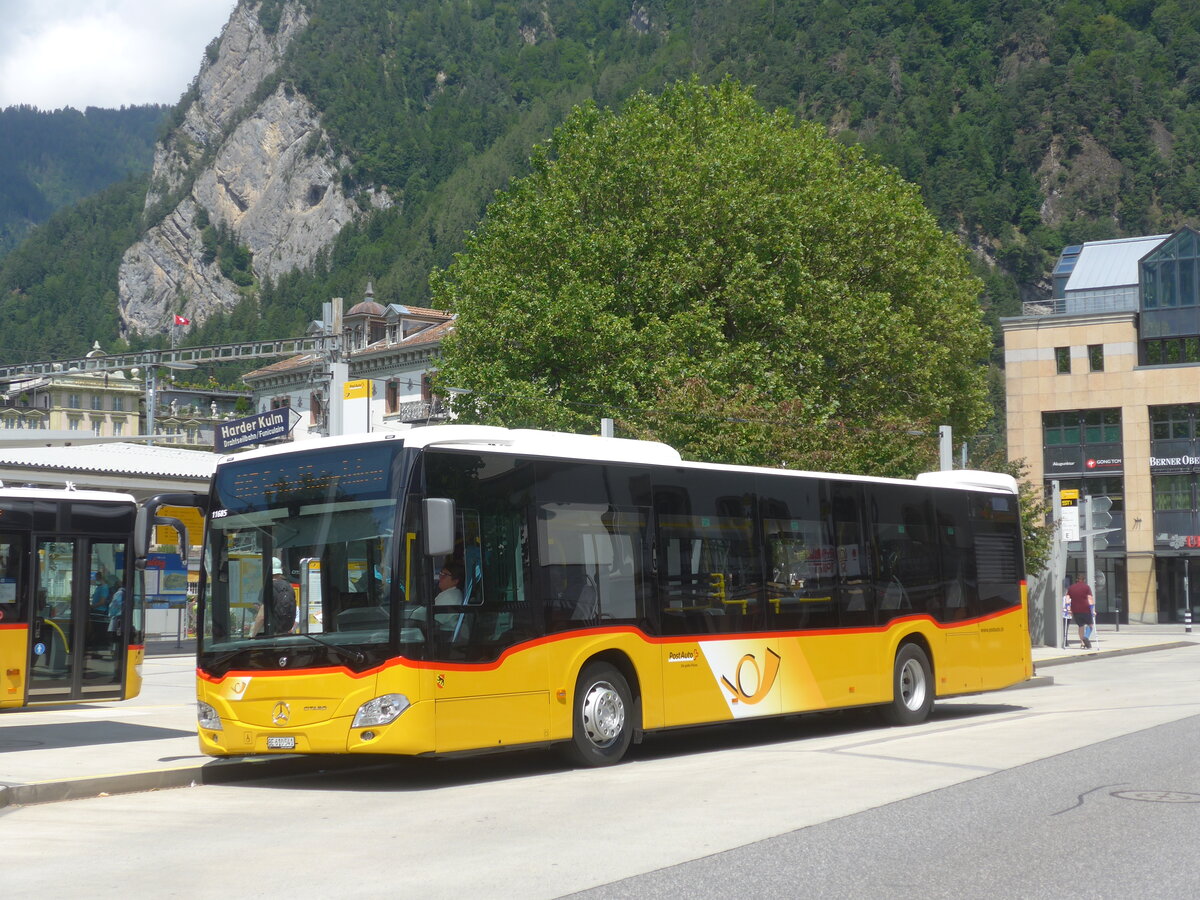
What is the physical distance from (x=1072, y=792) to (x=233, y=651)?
265 inches

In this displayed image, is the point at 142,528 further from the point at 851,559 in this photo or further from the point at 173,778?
the point at 851,559

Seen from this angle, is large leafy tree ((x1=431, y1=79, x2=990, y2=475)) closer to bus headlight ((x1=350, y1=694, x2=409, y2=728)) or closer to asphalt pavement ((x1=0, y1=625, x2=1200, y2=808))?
asphalt pavement ((x1=0, y1=625, x2=1200, y2=808))

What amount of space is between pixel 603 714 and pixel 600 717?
5 centimetres

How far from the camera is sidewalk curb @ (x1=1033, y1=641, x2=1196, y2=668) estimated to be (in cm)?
3093

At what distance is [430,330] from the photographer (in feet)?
298

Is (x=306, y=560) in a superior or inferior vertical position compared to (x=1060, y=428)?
inferior

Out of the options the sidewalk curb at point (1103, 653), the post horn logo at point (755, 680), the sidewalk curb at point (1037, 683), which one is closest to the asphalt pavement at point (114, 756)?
the post horn logo at point (755, 680)

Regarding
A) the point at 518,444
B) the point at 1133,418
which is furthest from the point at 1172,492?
the point at 518,444

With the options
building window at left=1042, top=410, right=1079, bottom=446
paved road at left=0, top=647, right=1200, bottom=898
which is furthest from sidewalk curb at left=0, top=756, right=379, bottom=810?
building window at left=1042, top=410, right=1079, bottom=446

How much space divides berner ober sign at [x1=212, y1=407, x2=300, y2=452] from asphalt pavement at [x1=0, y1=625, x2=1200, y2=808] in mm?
4636

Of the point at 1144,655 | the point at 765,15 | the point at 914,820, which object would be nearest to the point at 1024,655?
the point at 914,820

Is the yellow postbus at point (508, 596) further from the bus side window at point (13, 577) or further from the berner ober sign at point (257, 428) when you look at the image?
the berner ober sign at point (257, 428)

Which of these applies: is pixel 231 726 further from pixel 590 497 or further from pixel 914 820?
pixel 914 820

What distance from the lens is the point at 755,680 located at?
48.6 feet
